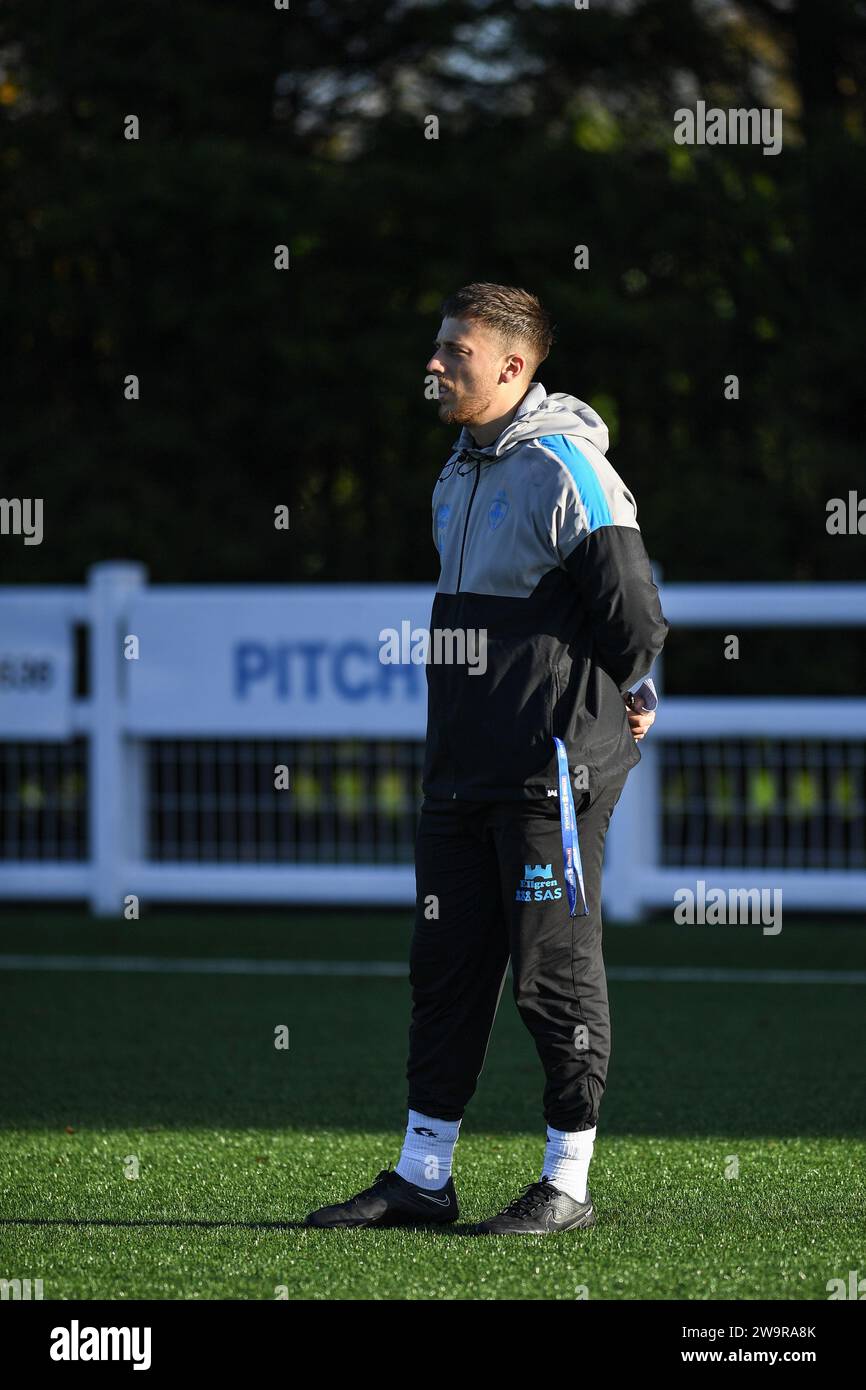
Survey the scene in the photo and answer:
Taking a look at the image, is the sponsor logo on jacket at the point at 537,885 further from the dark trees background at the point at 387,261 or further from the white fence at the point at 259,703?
the dark trees background at the point at 387,261

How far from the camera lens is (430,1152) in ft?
12.9

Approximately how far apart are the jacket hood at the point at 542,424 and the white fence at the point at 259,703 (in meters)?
4.38

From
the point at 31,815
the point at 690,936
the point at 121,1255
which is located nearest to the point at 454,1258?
the point at 121,1255

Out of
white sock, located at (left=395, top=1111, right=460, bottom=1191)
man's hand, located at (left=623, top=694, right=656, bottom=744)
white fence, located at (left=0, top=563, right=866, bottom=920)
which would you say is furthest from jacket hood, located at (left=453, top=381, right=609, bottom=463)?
white fence, located at (left=0, top=563, right=866, bottom=920)

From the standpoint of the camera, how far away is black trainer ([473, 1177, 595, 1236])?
149 inches

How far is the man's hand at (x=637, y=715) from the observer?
3953 millimetres

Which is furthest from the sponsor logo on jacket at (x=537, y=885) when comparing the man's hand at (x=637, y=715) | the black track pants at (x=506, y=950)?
the man's hand at (x=637, y=715)

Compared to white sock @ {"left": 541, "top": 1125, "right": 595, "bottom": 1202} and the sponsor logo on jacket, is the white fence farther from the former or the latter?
the sponsor logo on jacket

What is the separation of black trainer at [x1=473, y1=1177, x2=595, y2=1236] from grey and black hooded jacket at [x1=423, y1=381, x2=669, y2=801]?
2.68 feet

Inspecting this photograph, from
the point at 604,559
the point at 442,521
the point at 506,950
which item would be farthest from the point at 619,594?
the point at 506,950

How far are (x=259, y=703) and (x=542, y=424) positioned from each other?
16.6 ft

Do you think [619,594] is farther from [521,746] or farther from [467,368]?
[467,368]

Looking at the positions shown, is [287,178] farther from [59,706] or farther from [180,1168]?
[180,1168]

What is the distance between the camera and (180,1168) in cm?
446
